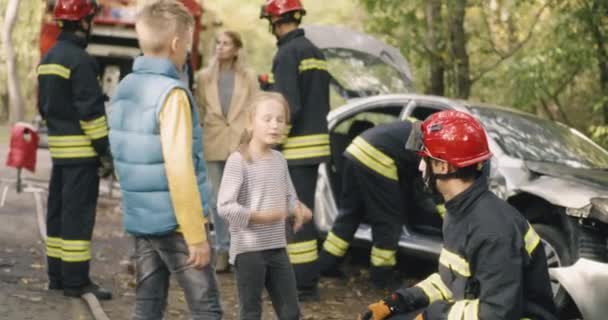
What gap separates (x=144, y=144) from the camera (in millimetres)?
4660

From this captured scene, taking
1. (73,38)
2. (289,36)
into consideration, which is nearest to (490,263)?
(289,36)

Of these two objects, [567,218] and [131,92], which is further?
[567,218]

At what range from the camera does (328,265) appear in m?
8.33

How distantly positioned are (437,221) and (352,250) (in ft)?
4.59

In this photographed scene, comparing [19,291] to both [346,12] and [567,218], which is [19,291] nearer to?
[567,218]

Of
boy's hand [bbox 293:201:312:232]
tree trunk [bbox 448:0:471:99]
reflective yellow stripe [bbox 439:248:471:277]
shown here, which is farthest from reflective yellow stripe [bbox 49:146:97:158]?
tree trunk [bbox 448:0:471:99]

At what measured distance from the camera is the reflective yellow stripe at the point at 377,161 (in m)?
7.88

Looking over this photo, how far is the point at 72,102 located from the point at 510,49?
10466 millimetres

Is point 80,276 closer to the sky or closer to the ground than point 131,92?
closer to the ground

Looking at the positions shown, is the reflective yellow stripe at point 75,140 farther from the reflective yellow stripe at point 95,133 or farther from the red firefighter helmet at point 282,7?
the red firefighter helmet at point 282,7

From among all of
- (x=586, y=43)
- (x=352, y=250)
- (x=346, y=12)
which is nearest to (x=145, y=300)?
(x=352, y=250)

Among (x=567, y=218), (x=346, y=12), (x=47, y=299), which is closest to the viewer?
(x=567, y=218)

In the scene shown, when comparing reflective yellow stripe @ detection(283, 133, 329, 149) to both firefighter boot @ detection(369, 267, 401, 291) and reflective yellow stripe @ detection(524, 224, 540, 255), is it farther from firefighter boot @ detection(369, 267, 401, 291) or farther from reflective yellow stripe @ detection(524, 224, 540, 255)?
reflective yellow stripe @ detection(524, 224, 540, 255)

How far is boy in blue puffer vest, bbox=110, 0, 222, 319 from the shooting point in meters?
4.55
